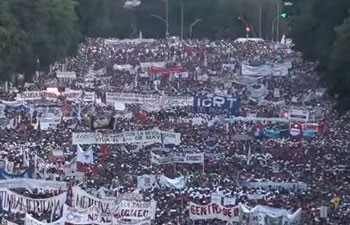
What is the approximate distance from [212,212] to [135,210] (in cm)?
175

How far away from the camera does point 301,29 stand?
8131 centimetres

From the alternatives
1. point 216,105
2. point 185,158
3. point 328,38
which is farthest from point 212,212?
point 328,38

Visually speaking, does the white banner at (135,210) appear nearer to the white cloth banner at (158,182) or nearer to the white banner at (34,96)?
the white cloth banner at (158,182)

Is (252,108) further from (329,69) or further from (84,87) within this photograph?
(84,87)

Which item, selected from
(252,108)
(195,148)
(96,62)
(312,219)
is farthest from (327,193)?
(96,62)

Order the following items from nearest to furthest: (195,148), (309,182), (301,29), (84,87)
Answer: (309,182)
(195,148)
(84,87)
(301,29)

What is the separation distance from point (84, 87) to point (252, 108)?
43.8 feet

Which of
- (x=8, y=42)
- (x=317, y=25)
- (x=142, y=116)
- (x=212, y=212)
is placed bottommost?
(x=142, y=116)

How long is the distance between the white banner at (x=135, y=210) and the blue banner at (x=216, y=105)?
64.3 ft

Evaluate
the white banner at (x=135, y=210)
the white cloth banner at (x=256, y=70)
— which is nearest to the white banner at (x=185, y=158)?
the white banner at (x=135, y=210)

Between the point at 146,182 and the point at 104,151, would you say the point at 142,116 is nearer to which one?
the point at 104,151

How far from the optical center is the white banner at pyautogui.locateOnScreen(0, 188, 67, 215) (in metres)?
28.2

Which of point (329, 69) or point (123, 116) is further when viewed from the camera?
point (329, 69)

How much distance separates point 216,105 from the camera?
47969 mm
